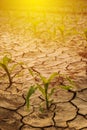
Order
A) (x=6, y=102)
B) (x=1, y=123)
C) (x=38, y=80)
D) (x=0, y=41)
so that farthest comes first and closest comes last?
(x=0, y=41)
(x=38, y=80)
(x=6, y=102)
(x=1, y=123)

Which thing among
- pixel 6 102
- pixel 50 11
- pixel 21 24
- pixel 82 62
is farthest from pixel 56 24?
pixel 6 102

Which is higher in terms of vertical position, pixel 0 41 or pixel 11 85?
pixel 0 41

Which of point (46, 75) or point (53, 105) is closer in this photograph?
point (53, 105)

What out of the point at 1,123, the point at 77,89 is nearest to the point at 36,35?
the point at 77,89

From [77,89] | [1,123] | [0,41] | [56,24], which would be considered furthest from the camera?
[56,24]

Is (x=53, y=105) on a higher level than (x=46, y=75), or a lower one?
lower

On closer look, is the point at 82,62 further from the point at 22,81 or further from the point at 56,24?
the point at 56,24

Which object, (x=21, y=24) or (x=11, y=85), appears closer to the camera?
(x=11, y=85)

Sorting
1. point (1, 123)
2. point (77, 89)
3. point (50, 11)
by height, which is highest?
point (50, 11)
